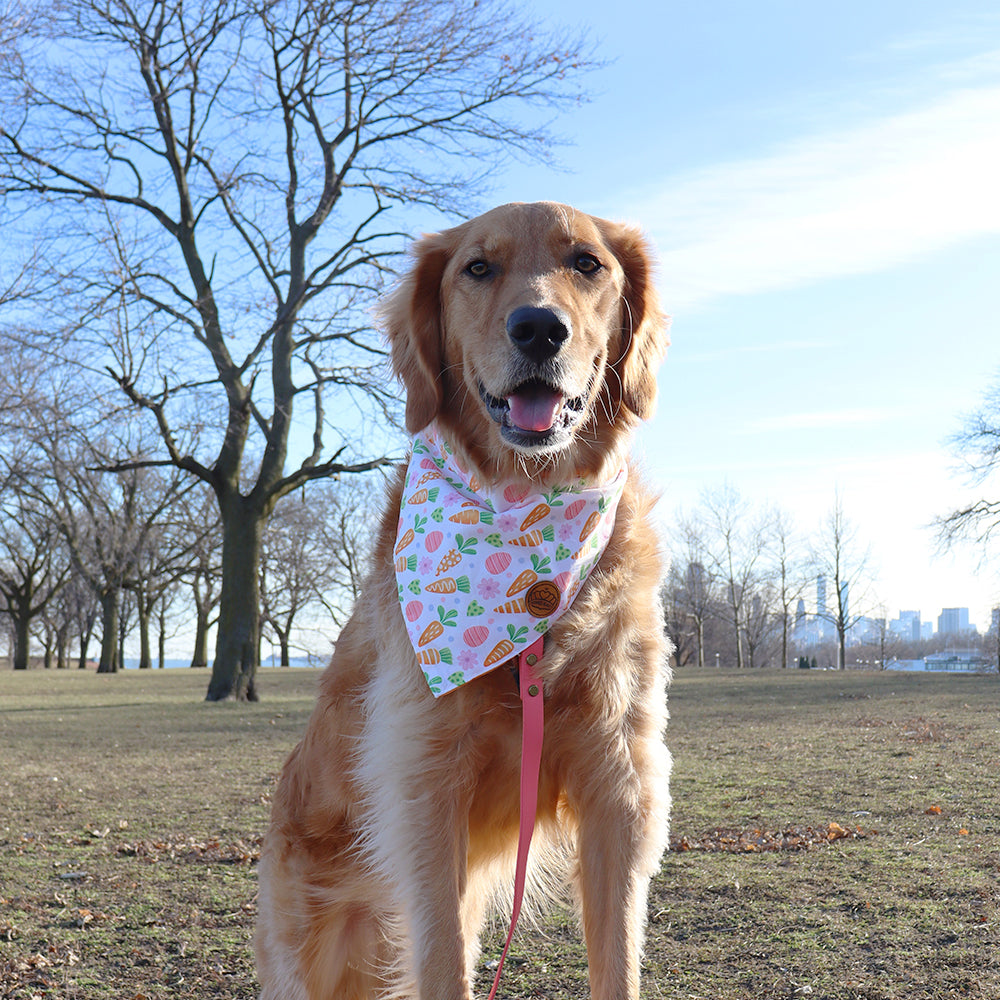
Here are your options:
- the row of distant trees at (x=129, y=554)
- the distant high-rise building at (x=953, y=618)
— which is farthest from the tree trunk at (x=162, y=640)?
the distant high-rise building at (x=953, y=618)

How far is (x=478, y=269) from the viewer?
10.2ft

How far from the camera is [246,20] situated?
16.5 meters

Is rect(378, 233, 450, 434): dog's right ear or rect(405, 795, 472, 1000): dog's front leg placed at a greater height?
rect(378, 233, 450, 434): dog's right ear

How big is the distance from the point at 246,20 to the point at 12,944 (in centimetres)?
1632

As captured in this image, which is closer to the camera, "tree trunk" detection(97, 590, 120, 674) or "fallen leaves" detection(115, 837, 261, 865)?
"fallen leaves" detection(115, 837, 261, 865)

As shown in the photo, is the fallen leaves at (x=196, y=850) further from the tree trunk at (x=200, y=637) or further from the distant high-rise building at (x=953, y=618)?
the distant high-rise building at (x=953, y=618)

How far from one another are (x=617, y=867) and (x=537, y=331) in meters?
1.56

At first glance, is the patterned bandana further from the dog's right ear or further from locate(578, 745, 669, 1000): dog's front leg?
locate(578, 745, 669, 1000): dog's front leg

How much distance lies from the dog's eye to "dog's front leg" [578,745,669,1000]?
5.29ft

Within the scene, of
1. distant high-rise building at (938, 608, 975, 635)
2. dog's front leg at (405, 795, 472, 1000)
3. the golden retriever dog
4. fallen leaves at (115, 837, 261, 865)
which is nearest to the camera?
dog's front leg at (405, 795, 472, 1000)

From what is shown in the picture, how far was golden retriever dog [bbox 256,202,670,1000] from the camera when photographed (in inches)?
107

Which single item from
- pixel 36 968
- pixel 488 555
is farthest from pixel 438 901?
pixel 36 968

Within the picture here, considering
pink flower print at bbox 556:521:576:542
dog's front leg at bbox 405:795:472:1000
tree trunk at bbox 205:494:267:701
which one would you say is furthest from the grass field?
tree trunk at bbox 205:494:267:701

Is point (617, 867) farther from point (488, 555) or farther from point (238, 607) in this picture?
point (238, 607)
